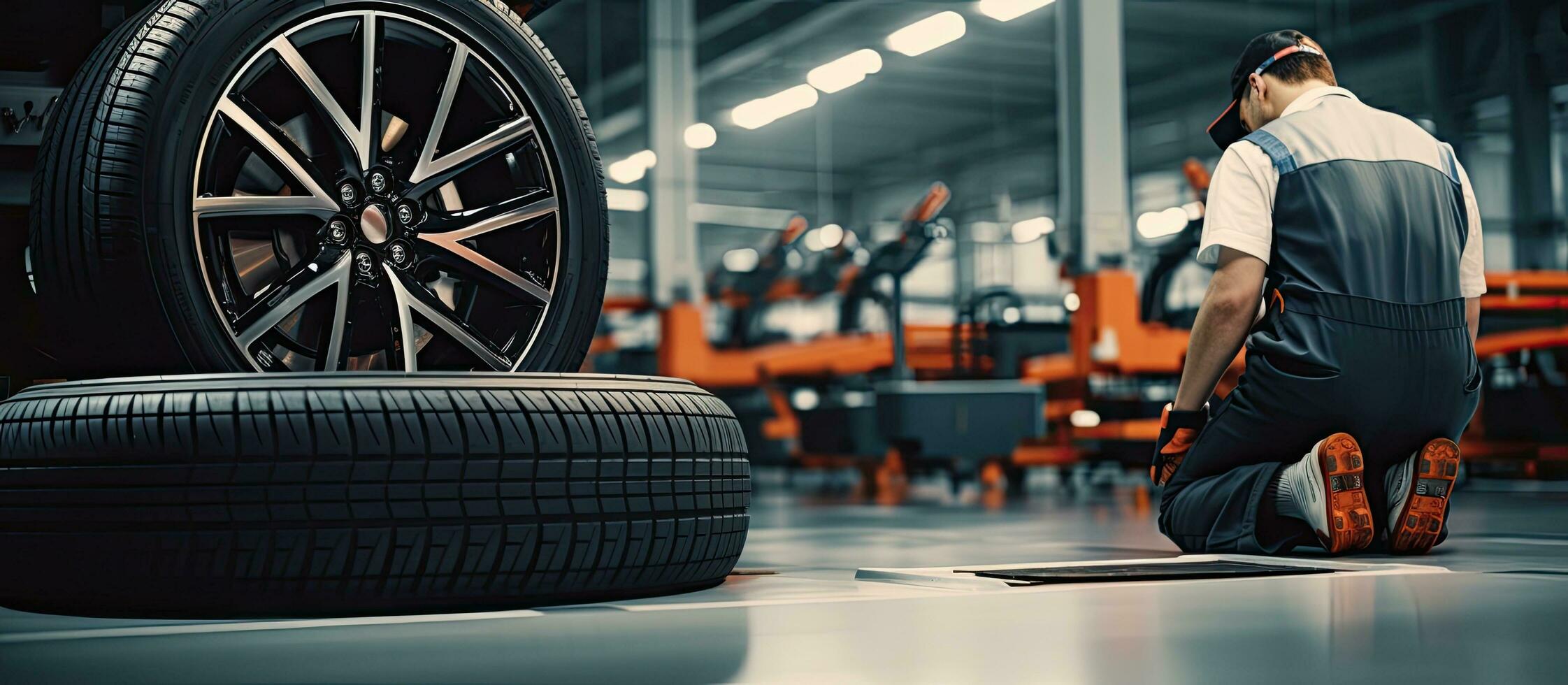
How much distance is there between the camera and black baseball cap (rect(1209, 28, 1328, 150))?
2.84 m

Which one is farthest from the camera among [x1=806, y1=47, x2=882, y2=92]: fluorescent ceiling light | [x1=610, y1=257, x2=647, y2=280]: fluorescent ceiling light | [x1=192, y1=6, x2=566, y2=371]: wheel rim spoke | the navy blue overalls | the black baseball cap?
[x1=610, y1=257, x2=647, y2=280]: fluorescent ceiling light

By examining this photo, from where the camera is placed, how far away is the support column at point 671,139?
10102mm

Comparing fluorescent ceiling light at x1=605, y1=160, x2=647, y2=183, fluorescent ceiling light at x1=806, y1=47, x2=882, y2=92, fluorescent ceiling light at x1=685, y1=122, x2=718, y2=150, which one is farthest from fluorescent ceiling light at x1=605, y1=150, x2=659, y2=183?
fluorescent ceiling light at x1=806, y1=47, x2=882, y2=92

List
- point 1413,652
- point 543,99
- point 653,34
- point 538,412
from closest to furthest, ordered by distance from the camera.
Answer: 1. point 1413,652
2. point 538,412
3. point 543,99
4. point 653,34

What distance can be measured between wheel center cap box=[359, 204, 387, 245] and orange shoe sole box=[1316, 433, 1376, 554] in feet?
5.09

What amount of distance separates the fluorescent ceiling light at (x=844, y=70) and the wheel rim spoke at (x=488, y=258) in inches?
453

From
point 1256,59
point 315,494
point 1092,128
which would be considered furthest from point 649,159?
point 315,494

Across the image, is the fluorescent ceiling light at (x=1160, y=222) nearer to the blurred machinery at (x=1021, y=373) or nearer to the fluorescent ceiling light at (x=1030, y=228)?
the fluorescent ceiling light at (x=1030, y=228)

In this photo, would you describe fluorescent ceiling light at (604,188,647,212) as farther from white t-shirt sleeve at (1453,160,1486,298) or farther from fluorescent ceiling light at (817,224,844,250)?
white t-shirt sleeve at (1453,160,1486,298)

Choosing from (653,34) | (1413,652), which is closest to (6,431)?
(1413,652)

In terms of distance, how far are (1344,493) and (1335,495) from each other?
0.07 feet

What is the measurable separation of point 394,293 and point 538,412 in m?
0.46

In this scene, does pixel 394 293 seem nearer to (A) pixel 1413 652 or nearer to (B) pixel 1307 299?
(A) pixel 1413 652

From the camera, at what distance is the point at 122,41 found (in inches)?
71.1
